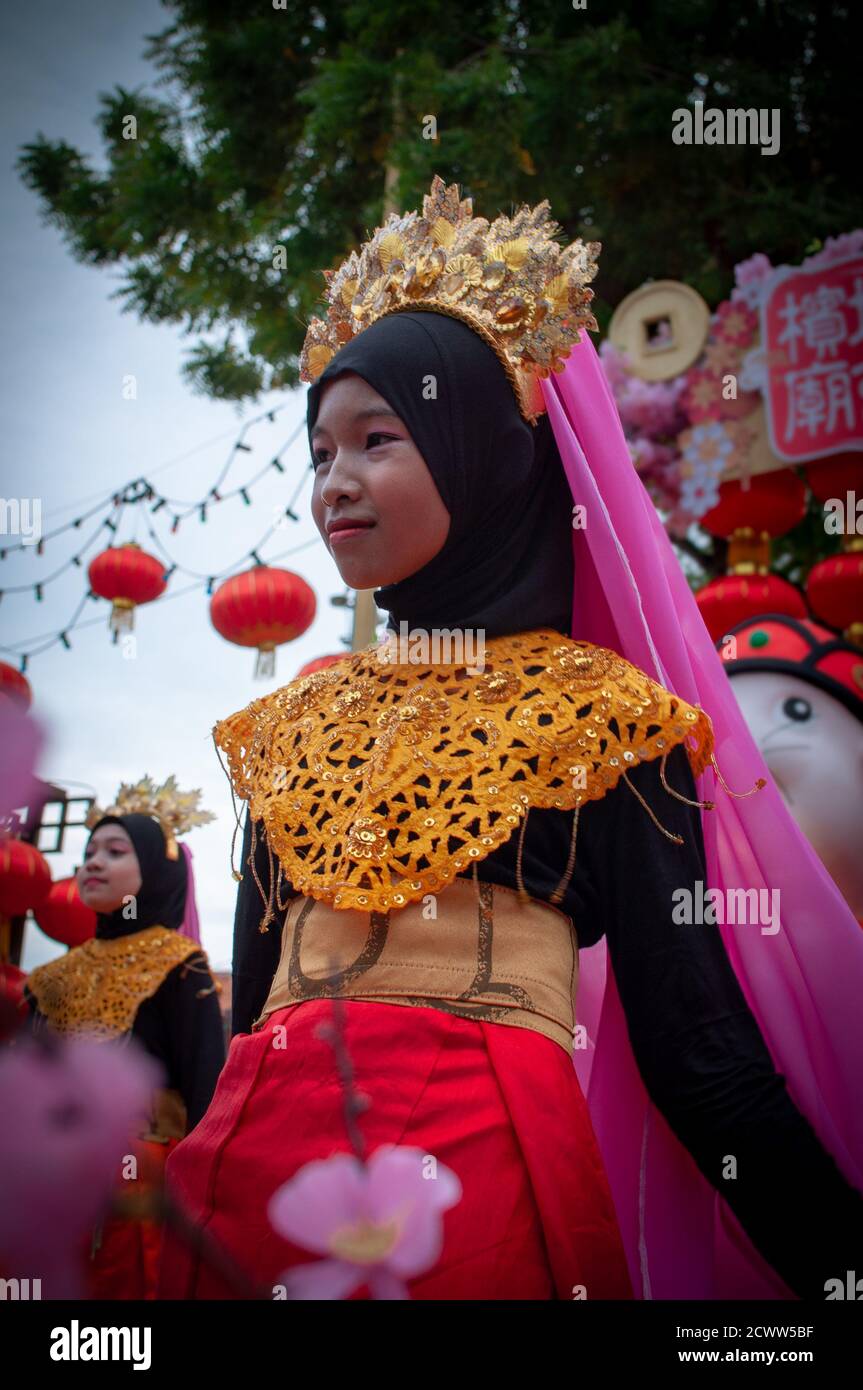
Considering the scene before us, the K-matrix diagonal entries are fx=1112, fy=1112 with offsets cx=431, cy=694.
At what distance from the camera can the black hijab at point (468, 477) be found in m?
1.46

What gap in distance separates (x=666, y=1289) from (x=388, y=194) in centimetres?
523

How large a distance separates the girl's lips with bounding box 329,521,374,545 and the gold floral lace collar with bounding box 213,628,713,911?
0.70ft

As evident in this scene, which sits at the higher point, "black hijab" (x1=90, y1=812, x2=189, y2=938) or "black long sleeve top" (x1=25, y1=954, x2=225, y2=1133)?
"black hijab" (x1=90, y1=812, x2=189, y2=938)

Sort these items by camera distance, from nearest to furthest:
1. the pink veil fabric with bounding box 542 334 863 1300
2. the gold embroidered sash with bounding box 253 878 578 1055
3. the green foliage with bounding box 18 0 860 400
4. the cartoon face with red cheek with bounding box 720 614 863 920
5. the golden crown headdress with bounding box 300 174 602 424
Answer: the gold embroidered sash with bounding box 253 878 578 1055 → the pink veil fabric with bounding box 542 334 863 1300 → the golden crown headdress with bounding box 300 174 602 424 → the cartoon face with red cheek with bounding box 720 614 863 920 → the green foliage with bounding box 18 0 860 400

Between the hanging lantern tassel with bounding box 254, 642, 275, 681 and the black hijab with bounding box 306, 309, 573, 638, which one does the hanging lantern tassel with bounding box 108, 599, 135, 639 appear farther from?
the black hijab with bounding box 306, 309, 573, 638

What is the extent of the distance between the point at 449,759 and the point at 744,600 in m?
3.63

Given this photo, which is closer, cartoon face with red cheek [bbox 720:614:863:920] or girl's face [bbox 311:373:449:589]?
girl's face [bbox 311:373:449:589]

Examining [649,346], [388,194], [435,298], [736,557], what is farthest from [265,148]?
[435,298]

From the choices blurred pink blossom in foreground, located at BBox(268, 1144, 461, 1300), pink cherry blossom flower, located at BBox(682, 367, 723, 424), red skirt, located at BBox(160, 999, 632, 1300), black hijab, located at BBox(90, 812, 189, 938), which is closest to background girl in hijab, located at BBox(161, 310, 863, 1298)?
red skirt, located at BBox(160, 999, 632, 1300)

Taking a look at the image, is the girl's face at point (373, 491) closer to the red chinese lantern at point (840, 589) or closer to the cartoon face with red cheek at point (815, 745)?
the cartoon face with red cheek at point (815, 745)

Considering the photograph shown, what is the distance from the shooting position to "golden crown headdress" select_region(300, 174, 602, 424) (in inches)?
62.5

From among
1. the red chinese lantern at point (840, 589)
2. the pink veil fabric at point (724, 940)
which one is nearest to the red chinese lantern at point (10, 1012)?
the pink veil fabric at point (724, 940)

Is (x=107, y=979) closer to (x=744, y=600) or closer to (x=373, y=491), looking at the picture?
(x=744, y=600)

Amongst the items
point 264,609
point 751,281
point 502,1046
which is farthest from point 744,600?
point 502,1046
